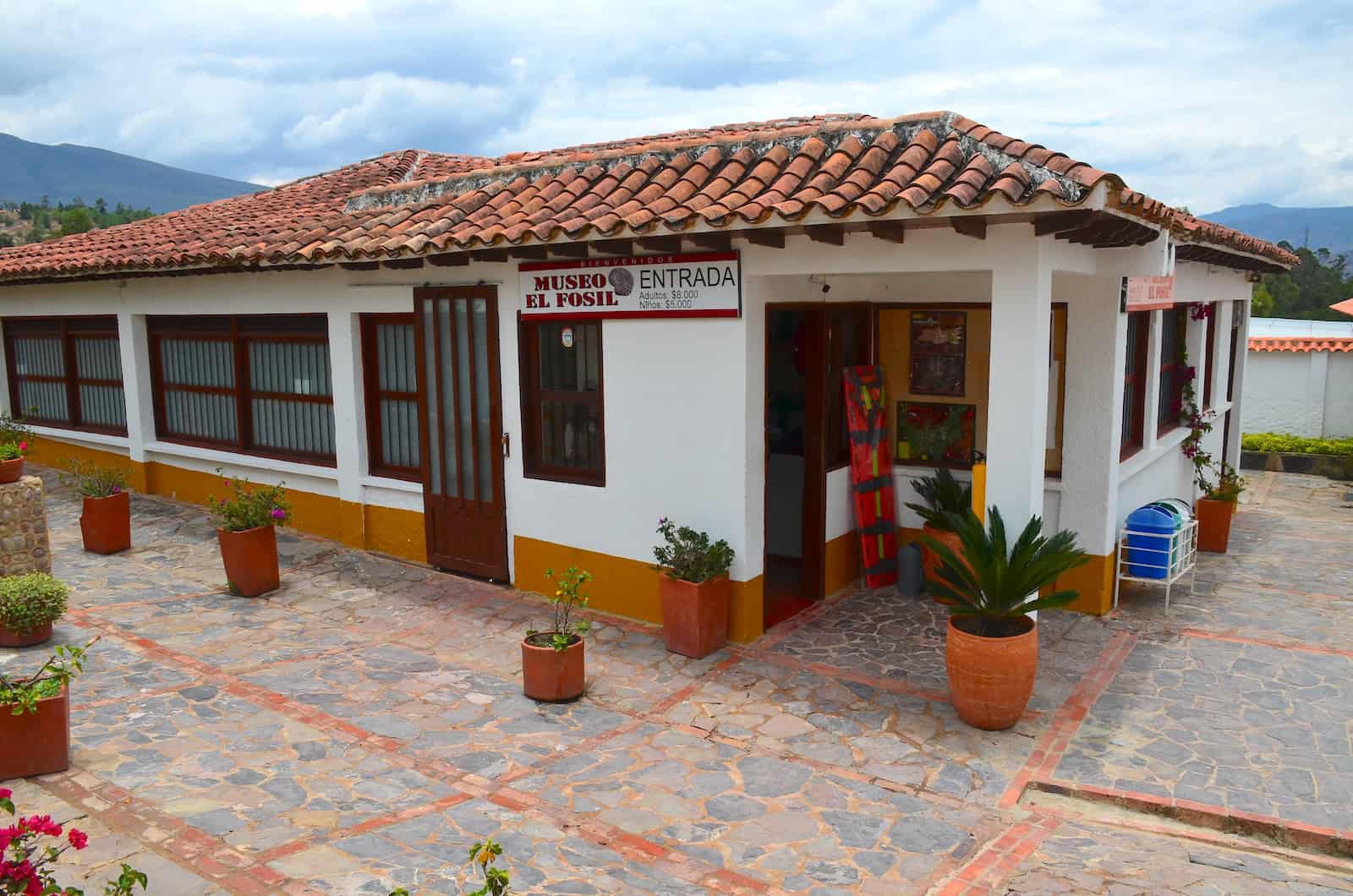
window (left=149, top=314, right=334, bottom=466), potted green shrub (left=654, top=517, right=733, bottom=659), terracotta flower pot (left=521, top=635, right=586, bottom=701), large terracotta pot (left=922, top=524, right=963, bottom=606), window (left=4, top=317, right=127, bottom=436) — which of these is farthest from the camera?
window (left=4, top=317, right=127, bottom=436)

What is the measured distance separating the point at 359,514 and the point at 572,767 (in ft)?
18.0

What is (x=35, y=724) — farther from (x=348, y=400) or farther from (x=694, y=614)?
(x=348, y=400)

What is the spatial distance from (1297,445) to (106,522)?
18962 millimetres

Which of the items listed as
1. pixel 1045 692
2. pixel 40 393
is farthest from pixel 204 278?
pixel 1045 692

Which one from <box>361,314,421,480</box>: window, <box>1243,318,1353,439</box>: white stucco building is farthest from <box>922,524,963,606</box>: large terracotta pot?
<box>1243,318,1353,439</box>: white stucco building

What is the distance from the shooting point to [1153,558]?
8773 millimetres

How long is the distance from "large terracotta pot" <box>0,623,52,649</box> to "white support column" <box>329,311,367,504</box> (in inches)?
133

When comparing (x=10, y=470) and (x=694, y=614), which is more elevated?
(x=10, y=470)

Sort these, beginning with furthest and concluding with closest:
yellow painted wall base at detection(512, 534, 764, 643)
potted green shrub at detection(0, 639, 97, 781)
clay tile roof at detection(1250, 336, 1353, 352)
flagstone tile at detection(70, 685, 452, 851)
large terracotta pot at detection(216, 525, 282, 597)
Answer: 1. clay tile roof at detection(1250, 336, 1353, 352)
2. large terracotta pot at detection(216, 525, 282, 597)
3. yellow painted wall base at detection(512, 534, 764, 643)
4. potted green shrub at detection(0, 639, 97, 781)
5. flagstone tile at detection(70, 685, 452, 851)

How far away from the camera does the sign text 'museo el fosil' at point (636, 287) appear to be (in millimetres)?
7441

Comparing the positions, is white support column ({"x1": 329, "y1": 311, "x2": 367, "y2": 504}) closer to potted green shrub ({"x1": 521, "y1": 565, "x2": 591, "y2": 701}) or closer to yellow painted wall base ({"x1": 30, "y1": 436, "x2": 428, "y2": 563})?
yellow painted wall base ({"x1": 30, "y1": 436, "x2": 428, "y2": 563})

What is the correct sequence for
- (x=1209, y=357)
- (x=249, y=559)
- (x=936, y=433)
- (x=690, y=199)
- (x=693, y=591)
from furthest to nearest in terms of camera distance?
(x=1209, y=357)
(x=936, y=433)
(x=249, y=559)
(x=693, y=591)
(x=690, y=199)

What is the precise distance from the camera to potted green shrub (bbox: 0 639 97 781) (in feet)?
17.5

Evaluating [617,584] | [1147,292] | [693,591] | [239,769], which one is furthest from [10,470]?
[1147,292]
